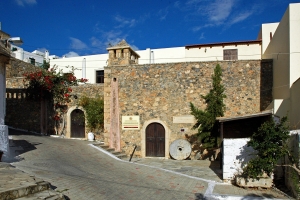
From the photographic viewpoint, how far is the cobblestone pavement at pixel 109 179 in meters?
7.13

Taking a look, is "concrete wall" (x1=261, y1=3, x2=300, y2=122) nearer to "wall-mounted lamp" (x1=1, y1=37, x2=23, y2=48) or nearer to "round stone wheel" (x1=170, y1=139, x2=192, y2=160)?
"round stone wheel" (x1=170, y1=139, x2=192, y2=160)

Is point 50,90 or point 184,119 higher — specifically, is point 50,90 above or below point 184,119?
above

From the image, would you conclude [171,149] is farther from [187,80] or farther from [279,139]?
[279,139]

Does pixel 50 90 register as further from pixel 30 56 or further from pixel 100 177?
pixel 30 56

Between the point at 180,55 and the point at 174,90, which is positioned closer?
the point at 174,90

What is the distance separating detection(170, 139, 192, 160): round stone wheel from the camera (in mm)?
13359

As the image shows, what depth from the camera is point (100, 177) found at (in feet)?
27.8

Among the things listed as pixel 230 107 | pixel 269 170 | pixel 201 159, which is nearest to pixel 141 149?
pixel 201 159

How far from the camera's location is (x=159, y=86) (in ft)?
47.2

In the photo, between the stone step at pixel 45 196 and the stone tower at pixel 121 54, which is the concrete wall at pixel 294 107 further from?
the stone tower at pixel 121 54

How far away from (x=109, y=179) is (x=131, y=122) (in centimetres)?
640

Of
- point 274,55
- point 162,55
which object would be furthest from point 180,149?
point 162,55

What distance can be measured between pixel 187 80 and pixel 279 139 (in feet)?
23.0

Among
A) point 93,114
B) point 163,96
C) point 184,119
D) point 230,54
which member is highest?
point 230,54
